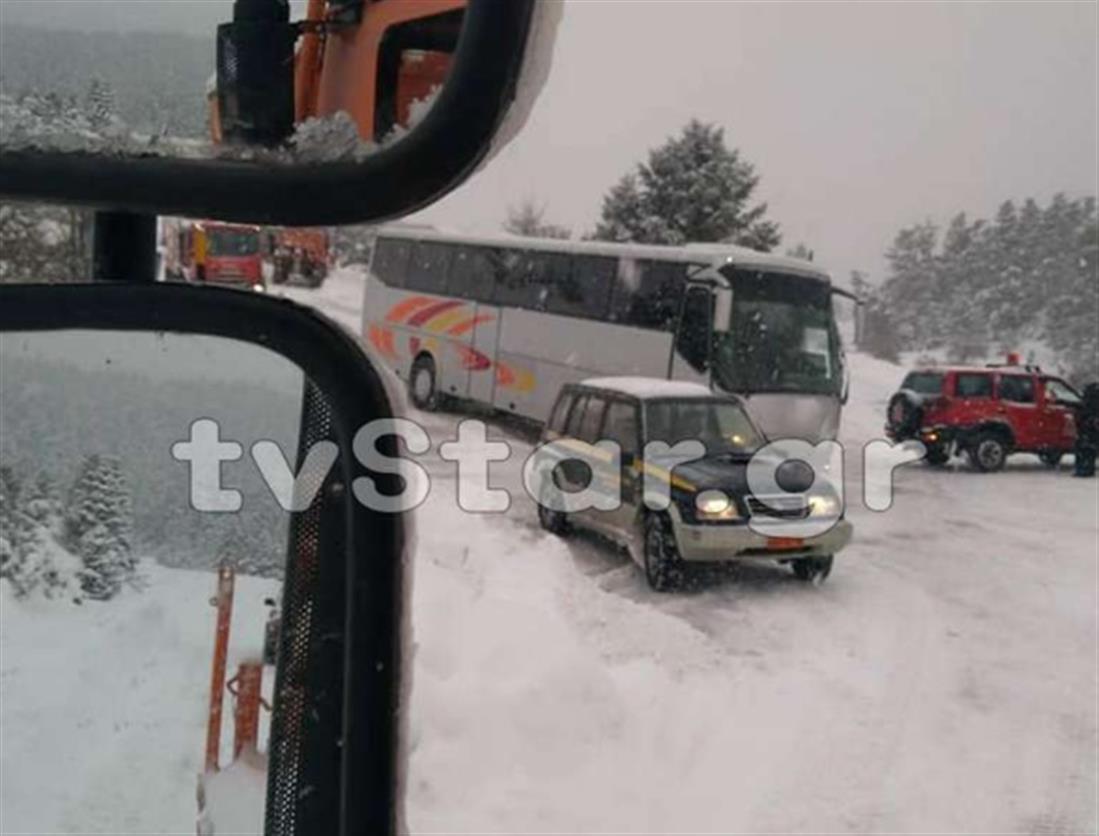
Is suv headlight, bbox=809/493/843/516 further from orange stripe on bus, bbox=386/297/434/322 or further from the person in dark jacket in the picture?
the person in dark jacket

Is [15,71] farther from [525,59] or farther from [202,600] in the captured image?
[202,600]

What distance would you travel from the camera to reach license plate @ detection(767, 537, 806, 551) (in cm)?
960

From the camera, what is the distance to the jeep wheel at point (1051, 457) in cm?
1889

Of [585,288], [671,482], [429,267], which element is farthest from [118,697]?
[429,267]

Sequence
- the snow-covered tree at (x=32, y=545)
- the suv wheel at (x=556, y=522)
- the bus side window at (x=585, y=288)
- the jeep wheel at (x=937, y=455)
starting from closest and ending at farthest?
the snow-covered tree at (x=32, y=545) < the suv wheel at (x=556, y=522) < the bus side window at (x=585, y=288) < the jeep wheel at (x=937, y=455)

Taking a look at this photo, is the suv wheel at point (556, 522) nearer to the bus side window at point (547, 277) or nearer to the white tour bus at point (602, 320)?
the white tour bus at point (602, 320)

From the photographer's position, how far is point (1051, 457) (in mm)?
19109

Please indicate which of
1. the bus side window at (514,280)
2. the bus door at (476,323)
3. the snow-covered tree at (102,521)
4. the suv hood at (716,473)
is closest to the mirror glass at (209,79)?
the snow-covered tree at (102,521)

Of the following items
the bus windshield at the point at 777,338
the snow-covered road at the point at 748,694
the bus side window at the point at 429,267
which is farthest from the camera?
the bus side window at the point at 429,267

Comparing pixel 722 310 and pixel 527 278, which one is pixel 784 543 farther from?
pixel 527 278

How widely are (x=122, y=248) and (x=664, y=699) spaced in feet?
21.1

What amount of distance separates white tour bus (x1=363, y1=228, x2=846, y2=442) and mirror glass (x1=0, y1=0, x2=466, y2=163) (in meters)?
12.6

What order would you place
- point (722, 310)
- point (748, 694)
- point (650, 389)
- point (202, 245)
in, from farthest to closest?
point (722, 310)
point (650, 389)
point (748, 694)
point (202, 245)

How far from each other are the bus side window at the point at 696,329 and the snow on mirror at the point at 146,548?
1289 cm
